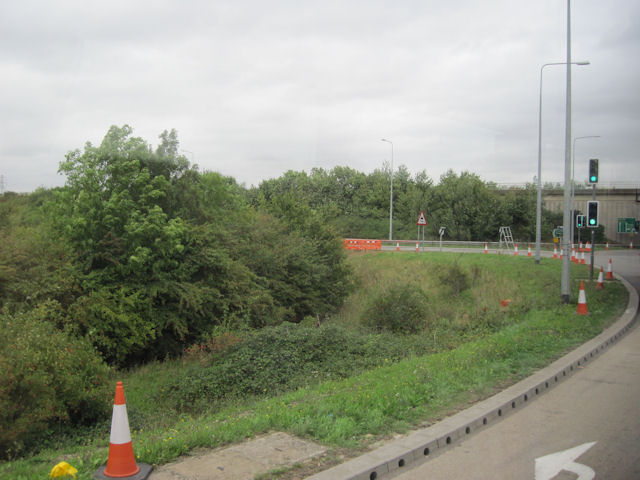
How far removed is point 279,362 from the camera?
1209 centimetres

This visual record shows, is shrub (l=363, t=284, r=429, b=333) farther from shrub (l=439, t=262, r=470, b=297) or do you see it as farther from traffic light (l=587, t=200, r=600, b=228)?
shrub (l=439, t=262, r=470, b=297)

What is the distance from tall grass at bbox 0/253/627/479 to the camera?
224 inches

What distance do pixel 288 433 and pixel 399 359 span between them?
21.7 feet

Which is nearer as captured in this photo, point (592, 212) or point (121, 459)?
point (121, 459)

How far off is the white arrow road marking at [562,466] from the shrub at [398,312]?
12461 mm

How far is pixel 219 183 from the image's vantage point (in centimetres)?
2377

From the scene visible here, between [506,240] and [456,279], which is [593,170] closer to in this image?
[456,279]

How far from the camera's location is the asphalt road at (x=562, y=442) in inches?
199

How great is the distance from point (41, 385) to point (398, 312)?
42.6 feet

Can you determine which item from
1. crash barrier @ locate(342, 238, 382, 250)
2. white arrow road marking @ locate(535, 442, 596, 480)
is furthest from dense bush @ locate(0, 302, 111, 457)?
crash barrier @ locate(342, 238, 382, 250)

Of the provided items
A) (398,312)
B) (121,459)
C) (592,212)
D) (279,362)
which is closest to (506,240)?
(592,212)

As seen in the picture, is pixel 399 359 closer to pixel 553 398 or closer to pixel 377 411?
Result: pixel 553 398

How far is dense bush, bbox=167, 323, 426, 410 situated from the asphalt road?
4.61m

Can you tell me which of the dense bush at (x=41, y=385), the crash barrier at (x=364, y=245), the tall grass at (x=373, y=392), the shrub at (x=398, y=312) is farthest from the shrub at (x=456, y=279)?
the dense bush at (x=41, y=385)
